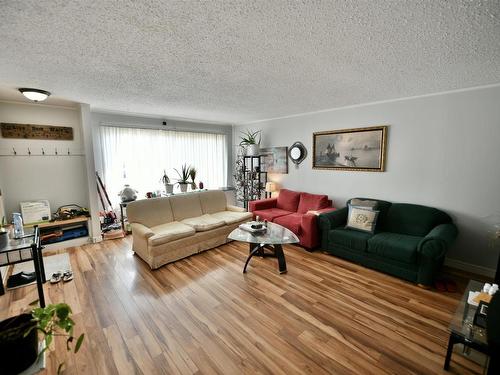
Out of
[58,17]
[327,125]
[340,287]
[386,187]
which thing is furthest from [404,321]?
[58,17]

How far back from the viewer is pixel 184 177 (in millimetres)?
5148

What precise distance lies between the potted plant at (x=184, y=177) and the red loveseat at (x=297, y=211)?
5.02ft

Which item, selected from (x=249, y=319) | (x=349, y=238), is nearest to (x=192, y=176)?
(x=349, y=238)

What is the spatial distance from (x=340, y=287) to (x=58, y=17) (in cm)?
343

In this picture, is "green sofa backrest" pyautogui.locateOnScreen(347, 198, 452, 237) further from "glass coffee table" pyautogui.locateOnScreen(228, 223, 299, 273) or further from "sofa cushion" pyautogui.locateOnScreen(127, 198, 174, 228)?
"sofa cushion" pyautogui.locateOnScreen(127, 198, 174, 228)

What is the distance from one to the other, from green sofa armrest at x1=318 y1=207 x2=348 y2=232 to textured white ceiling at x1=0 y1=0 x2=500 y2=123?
5.94 ft

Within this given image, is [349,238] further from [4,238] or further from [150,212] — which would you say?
[4,238]

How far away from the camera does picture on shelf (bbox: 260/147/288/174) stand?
5.15 meters

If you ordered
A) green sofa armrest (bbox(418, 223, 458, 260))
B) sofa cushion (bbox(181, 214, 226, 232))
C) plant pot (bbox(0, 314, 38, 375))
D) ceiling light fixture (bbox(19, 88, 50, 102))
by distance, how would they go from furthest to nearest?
sofa cushion (bbox(181, 214, 226, 232)), ceiling light fixture (bbox(19, 88, 50, 102)), green sofa armrest (bbox(418, 223, 458, 260)), plant pot (bbox(0, 314, 38, 375))

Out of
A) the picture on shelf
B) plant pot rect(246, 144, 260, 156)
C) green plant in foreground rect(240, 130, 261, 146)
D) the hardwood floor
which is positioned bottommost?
the hardwood floor

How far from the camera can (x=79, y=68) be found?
7.20ft

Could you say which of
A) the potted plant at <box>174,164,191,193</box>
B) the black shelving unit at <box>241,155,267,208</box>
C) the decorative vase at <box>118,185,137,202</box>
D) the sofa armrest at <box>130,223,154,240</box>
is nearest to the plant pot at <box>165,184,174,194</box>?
the potted plant at <box>174,164,191,193</box>

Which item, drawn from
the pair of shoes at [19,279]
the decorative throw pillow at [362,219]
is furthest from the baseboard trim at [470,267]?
the pair of shoes at [19,279]

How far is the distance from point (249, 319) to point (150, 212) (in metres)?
2.41
